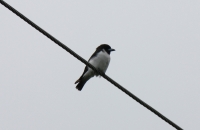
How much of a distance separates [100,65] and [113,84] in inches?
137

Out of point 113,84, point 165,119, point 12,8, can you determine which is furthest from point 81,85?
point 12,8

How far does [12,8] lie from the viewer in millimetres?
4160

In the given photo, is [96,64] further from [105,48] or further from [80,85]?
[105,48]

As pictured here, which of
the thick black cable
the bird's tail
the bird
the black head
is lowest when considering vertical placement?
the thick black cable

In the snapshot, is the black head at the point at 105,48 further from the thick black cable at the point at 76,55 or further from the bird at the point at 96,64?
the thick black cable at the point at 76,55

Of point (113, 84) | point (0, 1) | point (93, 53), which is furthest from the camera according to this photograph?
point (93, 53)

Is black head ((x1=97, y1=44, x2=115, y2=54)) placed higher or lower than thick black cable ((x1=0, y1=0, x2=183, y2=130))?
higher

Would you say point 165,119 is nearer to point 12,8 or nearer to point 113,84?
point 113,84

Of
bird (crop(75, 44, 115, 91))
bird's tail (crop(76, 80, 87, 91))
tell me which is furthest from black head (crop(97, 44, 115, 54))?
bird's tail (crop(76, 80, 87, 91))

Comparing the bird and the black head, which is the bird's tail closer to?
the bird

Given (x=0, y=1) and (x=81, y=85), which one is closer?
(x=0, y=1)

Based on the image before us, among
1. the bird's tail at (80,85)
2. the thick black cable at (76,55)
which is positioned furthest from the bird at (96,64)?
the thick black cable at (76,55)

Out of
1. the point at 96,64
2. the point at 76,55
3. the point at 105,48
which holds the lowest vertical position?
the point at 76,55

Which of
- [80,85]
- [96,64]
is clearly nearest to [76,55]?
[96,64]
